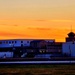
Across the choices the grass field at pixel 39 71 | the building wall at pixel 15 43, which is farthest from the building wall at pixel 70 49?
the grass field at pixel 39 71

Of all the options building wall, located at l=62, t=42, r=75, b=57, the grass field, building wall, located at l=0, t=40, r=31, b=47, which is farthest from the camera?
building wall, located at l=0, t=40, r=31, b=47

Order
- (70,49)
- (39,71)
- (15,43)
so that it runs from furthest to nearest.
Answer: (15,43) < (70,49) < (39,71)

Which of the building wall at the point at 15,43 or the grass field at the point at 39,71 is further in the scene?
the building wall at the point at 15,43

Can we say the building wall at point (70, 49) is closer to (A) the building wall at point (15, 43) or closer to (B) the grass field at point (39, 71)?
(A) the building wall at point (15, 43)

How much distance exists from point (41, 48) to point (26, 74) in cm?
6069

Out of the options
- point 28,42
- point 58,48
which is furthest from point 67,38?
point 28,42

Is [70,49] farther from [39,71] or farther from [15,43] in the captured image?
[39,71]

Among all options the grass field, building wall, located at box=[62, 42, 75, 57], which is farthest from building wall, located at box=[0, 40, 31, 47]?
the grass field

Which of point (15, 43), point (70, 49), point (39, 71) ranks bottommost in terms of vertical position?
point (39, 71)

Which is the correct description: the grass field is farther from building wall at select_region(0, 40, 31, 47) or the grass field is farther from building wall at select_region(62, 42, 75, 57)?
building wall at select_region(0, 40, 31, 47)

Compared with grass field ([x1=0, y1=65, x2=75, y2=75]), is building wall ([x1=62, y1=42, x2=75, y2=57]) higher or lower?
higher

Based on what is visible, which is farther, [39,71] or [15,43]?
[15,43]

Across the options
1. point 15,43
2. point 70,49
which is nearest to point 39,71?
point 70,49

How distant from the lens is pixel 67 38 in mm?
89500
